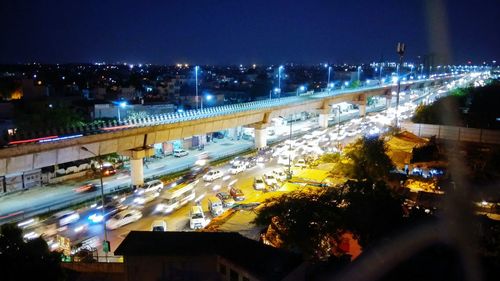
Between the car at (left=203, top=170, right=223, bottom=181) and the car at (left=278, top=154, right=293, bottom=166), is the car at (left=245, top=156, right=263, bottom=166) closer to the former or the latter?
the car at (left=278, top=154, right=293, bottom=166)

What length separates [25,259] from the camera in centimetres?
1153

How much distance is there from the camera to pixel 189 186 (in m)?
31.0

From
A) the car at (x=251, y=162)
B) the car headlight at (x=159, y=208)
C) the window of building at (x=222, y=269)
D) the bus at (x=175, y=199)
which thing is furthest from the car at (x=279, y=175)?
the window of building at (x=222, y=269)

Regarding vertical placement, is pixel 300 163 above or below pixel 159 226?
below

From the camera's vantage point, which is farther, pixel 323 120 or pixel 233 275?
pixel 323 120

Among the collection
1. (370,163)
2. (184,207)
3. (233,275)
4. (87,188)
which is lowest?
(87,188)

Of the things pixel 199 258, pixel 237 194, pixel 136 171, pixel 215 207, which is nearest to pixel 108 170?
pixel 136 171

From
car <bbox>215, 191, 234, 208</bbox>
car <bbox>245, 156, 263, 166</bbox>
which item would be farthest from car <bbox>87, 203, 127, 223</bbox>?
car <bbox>245, 156, 263, 166</bbox>

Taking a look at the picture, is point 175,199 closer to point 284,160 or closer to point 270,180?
point 270,180

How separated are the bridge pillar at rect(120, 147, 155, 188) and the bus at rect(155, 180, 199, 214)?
4.96 m

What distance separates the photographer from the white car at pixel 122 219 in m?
24.4

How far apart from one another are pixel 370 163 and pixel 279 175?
8.53 metres

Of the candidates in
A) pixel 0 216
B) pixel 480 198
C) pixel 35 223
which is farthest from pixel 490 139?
pixel 0 216

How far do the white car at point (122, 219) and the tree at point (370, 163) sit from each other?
50.0ft
